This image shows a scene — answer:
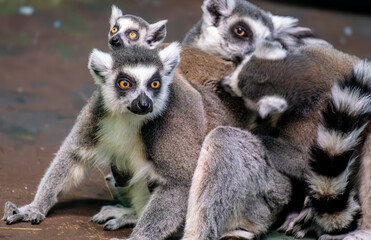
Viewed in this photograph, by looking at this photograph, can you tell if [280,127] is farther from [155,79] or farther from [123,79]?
[123,79]

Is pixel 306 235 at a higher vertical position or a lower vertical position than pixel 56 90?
higher

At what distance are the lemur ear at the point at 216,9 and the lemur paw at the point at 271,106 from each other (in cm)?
208

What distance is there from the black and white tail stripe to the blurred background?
70 cm

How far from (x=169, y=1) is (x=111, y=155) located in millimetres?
10287

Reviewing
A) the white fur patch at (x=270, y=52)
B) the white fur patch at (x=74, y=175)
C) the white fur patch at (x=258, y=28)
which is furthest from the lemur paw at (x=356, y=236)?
the white fur patch at (x=258, y=28)

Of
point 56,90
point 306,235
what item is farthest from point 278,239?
point 56,90

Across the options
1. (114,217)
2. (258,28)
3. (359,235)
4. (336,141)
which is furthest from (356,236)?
(258,28)

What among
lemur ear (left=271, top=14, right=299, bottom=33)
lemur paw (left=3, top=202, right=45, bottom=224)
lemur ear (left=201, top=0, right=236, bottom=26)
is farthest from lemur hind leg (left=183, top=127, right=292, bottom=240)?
lemur ear (left=271, top=14, right=299, bottom=33)

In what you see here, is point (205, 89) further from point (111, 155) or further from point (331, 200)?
point (331, 200)

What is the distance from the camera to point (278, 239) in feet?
19.0

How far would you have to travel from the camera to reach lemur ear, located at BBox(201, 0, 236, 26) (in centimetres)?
734

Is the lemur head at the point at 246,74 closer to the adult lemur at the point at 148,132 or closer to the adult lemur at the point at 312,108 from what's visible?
the adult lemur at the point at 312,108

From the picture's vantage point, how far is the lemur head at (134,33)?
251 inches

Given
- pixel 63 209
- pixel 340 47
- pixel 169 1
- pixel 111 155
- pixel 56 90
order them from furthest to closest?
pixel 169 1 < pixel 340 47 < pixel 56 90 < pixel 63 209 < pixel 111 155
